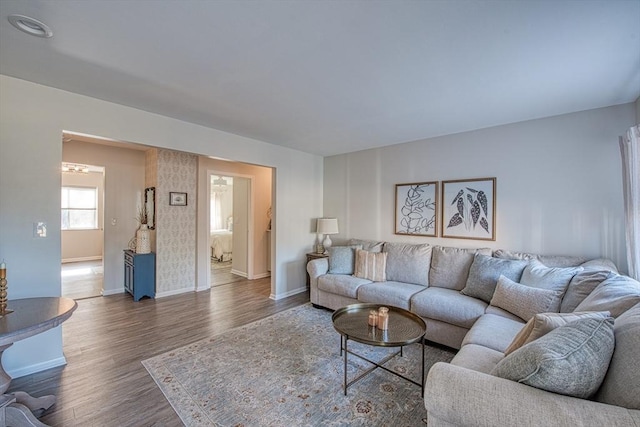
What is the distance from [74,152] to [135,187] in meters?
0.96

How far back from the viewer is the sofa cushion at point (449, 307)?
2.61m

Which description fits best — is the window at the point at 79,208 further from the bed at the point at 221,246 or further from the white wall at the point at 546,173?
the white wall at the point at 546,173

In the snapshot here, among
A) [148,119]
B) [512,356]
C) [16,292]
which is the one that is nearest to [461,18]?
[512,356]

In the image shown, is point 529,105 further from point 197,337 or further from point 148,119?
point 197,337

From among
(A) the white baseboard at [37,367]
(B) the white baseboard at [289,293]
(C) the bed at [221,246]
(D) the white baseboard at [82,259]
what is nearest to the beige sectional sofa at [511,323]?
(B) the white baseboard at [289,293]

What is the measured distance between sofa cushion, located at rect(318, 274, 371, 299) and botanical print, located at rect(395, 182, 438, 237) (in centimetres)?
106

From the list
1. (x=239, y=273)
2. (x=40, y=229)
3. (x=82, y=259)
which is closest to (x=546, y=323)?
(x=40, y=229)

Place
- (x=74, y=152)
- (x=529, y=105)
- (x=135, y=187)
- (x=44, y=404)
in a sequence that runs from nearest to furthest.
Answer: (x=44, y=404)
(x=529, y=105)
(x=74, y=152)
(x=135, y=187)

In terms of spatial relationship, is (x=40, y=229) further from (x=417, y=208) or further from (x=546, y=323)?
(x=417, y=208)

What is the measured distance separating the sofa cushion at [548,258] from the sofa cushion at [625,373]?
6.28 feet

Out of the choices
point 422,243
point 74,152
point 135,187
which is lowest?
point 422,243

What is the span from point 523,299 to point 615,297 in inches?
30.7

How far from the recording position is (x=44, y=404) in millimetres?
1882

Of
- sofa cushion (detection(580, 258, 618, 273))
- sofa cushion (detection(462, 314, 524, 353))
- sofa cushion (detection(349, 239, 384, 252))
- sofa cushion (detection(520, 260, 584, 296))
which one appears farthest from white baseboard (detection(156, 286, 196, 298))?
sofa cushion (detection(580, 258, 618, 273))
